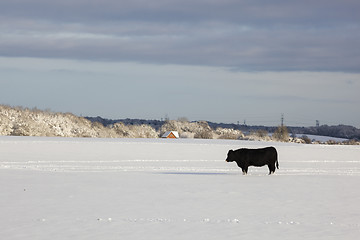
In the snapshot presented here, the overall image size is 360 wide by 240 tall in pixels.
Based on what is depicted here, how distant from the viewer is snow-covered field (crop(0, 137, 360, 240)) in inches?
329

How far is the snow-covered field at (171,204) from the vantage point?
8.35 meters

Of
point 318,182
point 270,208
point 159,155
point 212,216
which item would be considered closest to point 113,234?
point 212,216

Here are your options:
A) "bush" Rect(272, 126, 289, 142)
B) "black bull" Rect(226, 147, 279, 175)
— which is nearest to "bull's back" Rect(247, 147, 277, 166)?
"black bull" Rect(226, 147, 279, 175)

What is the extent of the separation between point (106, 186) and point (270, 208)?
436cm

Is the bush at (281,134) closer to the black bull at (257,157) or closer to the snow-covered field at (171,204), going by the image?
the snow-covered field at (171,204)

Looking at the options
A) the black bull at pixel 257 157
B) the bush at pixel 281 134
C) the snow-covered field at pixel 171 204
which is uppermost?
the bush at pixel 281 134

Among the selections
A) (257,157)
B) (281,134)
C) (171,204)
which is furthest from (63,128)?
(171,204)

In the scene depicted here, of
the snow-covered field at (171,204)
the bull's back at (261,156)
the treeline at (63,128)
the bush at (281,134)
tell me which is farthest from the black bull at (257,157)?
the bush at (281,134)

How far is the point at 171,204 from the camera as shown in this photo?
10906 millimetres

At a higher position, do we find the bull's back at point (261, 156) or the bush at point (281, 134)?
the bush at point (281, 134)

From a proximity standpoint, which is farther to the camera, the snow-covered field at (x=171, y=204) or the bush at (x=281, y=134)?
the bush at (x=281, y=134)

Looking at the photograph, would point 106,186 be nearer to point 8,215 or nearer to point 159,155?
point 8,215

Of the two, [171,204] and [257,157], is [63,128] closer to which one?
[257,157]

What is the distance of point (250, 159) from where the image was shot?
58.4 feet
